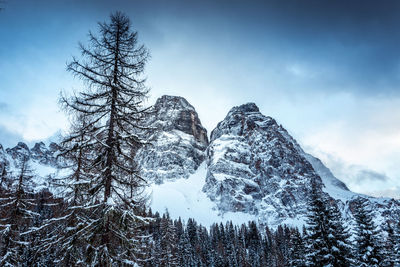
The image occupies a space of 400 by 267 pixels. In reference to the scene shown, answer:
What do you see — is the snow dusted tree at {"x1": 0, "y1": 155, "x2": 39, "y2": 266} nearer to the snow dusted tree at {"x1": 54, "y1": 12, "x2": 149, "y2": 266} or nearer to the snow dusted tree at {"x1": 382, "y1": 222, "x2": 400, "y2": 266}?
the snow dusted tree at {"x1": 54, "y1": 12, "x2": 149, "y2": 266}

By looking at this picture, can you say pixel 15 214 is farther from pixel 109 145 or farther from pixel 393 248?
pixel 393 248

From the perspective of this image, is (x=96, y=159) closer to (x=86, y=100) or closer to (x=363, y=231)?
(x=86, y=100)

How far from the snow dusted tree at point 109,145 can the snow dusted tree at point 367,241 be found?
21.4 metres

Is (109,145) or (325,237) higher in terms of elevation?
(109,145)

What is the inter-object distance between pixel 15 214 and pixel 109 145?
41.6ft

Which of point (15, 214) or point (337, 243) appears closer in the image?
point (15, 214)

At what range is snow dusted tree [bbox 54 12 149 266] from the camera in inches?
331

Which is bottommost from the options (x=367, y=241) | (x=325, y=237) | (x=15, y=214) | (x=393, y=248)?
(x=393, y=248)

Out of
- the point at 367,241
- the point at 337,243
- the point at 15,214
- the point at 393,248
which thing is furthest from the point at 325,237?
the point at 15,214

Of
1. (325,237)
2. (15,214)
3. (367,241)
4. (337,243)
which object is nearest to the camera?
(15,214)

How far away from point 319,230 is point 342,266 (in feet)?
8.54

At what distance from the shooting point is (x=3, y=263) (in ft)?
51.6

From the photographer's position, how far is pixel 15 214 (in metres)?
16.9

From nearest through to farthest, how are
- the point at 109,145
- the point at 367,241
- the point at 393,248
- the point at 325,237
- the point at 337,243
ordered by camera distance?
the point at 109,145 < the point at 337,243 < the point at 325,237 < the point at 367,241 < the point at 393,248
